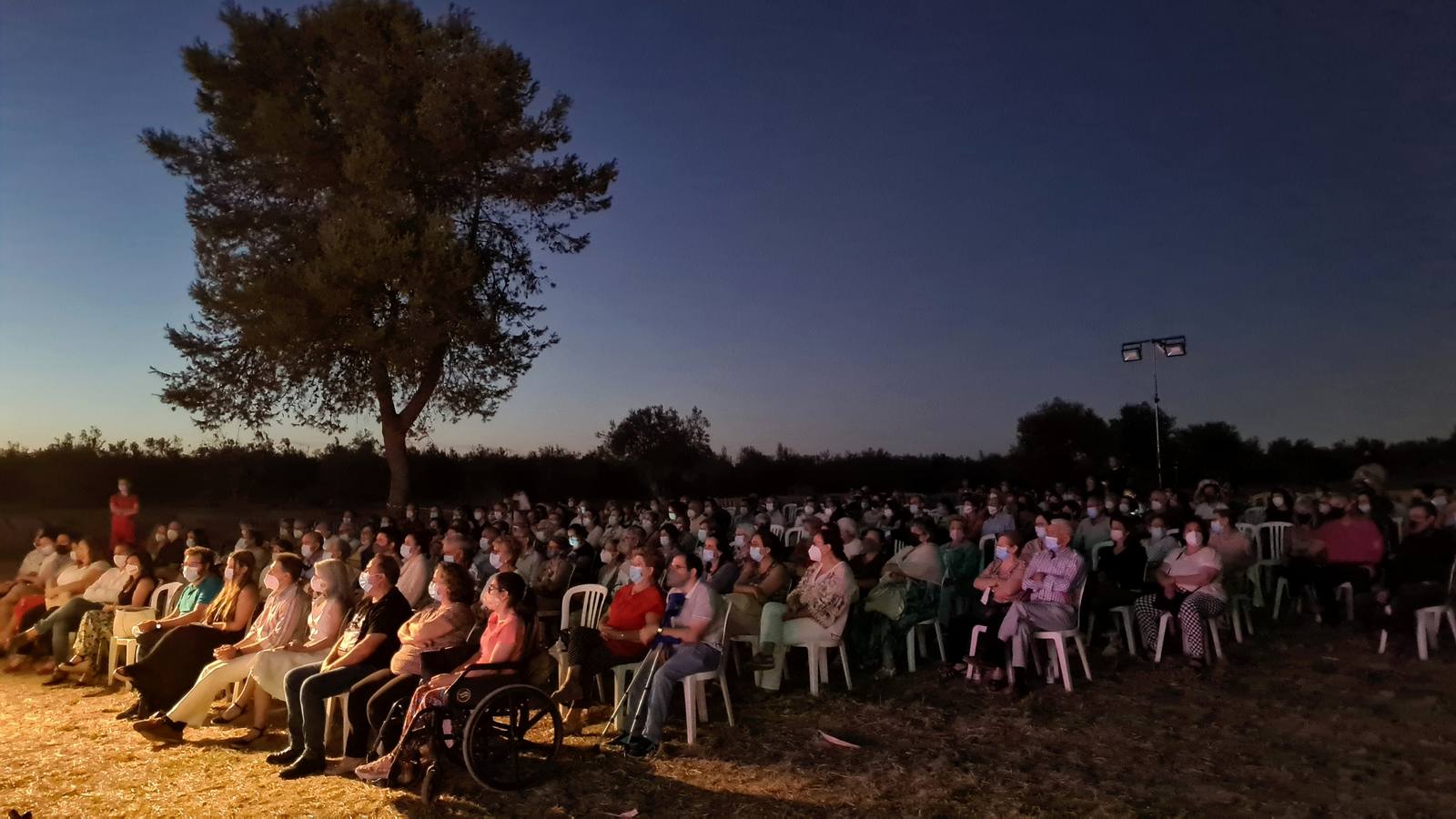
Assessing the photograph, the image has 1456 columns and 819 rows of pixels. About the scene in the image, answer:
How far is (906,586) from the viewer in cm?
718

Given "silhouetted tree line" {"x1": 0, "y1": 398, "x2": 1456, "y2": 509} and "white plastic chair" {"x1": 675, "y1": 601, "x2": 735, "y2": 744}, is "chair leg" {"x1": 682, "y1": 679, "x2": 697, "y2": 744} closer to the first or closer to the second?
"white plastic chair" {"x1": 675, "y1": 601, "x2": 735, "y2": 744}

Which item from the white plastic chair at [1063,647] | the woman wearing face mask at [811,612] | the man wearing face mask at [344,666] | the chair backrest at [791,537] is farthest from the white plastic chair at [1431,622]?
the man wearing face mask at [344,666]

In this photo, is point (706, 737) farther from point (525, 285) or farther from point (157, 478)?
point (157, 478)

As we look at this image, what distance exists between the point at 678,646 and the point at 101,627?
536cm

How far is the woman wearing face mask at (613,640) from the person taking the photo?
19.8ft

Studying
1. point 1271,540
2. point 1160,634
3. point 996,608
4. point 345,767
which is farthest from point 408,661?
point 1271,540

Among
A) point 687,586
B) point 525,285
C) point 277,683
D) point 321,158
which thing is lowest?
point 277,683

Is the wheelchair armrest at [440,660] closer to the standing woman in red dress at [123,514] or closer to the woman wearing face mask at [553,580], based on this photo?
the woman wearing face mask at [553,580]

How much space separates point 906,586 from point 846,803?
9.13ft

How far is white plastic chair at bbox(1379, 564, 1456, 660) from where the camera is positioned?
22.2ft

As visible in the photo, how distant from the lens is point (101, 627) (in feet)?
26.1

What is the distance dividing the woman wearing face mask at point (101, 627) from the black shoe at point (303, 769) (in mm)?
3552

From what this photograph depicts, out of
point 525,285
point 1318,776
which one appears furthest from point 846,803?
point 525,285

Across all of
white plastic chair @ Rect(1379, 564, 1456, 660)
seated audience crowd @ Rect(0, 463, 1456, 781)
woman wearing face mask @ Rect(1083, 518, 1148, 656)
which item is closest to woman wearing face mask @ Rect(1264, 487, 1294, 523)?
seated audience crowd @ Rect(0, 463, 1456, 781)
